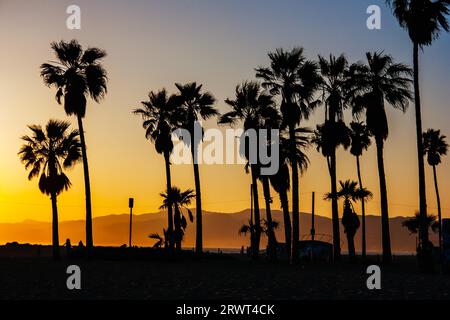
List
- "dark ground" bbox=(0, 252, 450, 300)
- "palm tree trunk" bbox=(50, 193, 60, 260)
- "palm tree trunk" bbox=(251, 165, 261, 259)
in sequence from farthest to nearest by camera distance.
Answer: "palm tree trunk" bbox=(251, 165, 261, 259) < "palm tree trunk" bbox=(50, 193, 60, 260) < "dark ground" bbox=(0, 252, 450, 300)

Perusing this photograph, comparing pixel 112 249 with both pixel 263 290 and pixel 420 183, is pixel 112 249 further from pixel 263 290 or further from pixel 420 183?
pixel 263 290

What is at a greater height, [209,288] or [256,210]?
[256,210]

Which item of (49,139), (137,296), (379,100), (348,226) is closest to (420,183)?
(379,100)

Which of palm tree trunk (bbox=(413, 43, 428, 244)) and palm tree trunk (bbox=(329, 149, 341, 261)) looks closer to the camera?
palm tree trunk (bbox=(413, 43, 428, 244))

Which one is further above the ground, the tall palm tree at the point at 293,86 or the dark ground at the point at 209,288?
the tall palm tree at the point at 293,86

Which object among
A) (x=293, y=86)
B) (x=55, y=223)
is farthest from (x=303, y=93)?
(x=55, y=223)

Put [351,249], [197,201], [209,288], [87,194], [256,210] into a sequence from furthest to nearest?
[351,249]
[256,210]
[197,201]
[87,194]
[209,288]

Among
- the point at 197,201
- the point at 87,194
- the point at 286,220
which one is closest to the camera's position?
the point at 87,194

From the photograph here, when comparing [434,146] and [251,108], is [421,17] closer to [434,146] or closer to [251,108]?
[251,108]

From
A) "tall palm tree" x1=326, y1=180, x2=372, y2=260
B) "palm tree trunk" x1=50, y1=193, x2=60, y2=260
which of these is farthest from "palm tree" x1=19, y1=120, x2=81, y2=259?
"tall palm tree" x1=326, y1=180, x2=372, y2=260

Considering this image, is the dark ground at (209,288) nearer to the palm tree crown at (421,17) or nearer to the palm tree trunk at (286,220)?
the palm tree crown at (421,17)

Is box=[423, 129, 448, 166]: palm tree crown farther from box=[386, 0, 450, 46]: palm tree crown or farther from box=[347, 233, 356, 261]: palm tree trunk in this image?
box=[386, 0, 450, 46]: palm tree crown

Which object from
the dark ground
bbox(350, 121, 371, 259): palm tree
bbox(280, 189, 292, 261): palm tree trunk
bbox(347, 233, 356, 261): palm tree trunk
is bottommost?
the dark ground

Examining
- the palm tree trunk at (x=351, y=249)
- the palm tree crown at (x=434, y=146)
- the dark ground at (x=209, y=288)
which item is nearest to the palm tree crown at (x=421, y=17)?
the dark ground at (x=209, y=288)
